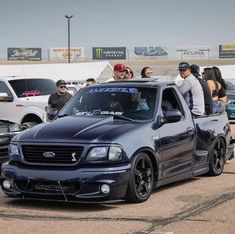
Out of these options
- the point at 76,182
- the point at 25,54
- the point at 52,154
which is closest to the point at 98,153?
the point at 76,182

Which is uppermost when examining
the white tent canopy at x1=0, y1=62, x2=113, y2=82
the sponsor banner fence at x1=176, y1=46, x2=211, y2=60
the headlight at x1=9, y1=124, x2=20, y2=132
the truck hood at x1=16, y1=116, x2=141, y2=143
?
the sponsor banner fence at x1=176, y1=46, x2=211, y2=60

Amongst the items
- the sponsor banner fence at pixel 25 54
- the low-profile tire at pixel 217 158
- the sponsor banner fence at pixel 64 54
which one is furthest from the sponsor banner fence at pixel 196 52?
the low-profile tire at pixel 217 158

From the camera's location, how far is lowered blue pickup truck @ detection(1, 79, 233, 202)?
24.6 ft

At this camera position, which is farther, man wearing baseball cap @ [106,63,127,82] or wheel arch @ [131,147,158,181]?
man wearing baseball cap @ [106,63,127,82]

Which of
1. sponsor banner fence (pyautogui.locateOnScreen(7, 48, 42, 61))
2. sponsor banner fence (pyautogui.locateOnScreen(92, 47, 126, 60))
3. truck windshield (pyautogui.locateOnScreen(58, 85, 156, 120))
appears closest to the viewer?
truck windshield (pyautogui.locateOnScreen(58, 85, 156, 120))

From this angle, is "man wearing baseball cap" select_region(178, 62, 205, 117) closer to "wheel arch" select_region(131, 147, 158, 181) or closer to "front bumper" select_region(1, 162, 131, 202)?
"wheel arch" select_region(131, 147, 158, 181)

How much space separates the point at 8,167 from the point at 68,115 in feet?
4.48

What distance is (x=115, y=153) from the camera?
24.9ft

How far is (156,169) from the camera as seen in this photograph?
27.2 feet

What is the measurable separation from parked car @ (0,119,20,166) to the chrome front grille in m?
2.59

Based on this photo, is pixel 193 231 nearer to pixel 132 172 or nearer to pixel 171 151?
pixel 132 172

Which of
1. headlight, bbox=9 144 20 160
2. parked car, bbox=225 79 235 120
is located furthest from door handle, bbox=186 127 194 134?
parked car, bbox=225 79 235 120

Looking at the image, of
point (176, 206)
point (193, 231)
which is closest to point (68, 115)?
point (176, 206)

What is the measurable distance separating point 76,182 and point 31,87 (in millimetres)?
9342
